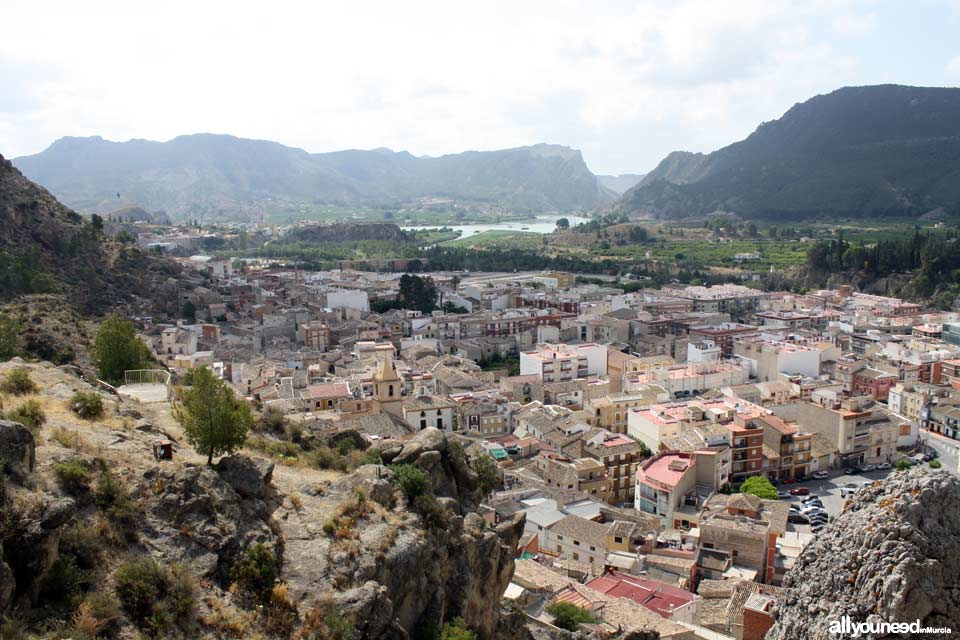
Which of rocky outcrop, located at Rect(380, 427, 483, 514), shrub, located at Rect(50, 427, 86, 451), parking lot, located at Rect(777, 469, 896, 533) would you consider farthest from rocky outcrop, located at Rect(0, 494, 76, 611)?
parking lot, located at Rect(777, 469, 896, 533)

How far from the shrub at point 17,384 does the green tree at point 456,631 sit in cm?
673

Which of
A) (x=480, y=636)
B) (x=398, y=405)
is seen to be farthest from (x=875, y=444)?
(x=480, y=636)

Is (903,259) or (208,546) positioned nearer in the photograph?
(208,546)

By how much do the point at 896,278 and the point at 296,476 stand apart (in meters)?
71.8

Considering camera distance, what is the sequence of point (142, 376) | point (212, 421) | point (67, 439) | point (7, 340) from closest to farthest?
point (67, 439) < point (212, 421) < point (142, 376) < point (7, 340)

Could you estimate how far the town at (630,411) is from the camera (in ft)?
60.8

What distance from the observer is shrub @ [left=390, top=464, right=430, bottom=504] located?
1018 cm

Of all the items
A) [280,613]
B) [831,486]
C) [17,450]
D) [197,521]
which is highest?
[17,450]

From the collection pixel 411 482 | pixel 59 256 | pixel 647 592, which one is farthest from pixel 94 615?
pixel 59 256

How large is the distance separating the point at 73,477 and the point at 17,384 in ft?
12.8

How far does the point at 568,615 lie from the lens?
45.7 ft

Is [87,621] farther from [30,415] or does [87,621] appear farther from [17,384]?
[17,384]

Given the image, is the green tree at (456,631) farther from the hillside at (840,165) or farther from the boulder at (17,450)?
the hillside at (840,165)

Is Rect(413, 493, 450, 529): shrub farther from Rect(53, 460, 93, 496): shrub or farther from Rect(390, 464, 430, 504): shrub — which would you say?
Rect(53, 460, 93, 496): shrub
